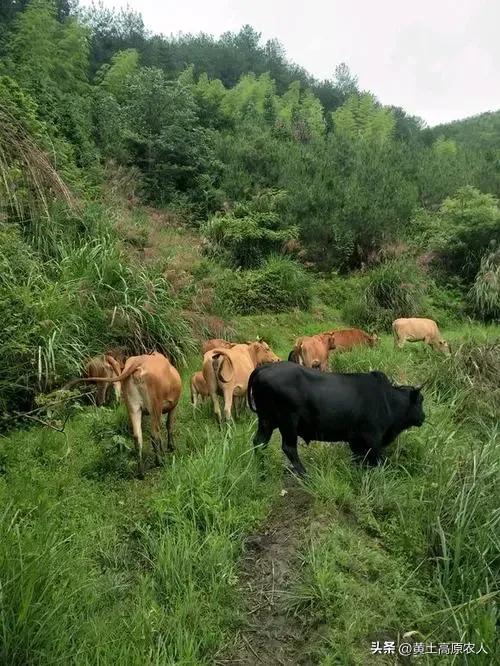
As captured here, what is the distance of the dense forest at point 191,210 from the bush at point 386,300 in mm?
36

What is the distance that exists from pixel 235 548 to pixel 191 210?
15057 millimetres

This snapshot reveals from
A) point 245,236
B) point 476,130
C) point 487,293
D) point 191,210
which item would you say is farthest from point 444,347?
point 476,130

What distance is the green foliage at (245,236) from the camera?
1534cm

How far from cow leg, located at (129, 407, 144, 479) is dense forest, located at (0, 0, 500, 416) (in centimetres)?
139

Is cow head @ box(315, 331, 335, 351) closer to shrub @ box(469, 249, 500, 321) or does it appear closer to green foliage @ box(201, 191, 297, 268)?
green foliage @ box(201, 191, 297, 268)

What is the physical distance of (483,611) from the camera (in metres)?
3.98

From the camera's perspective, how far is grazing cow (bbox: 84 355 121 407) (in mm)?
7209

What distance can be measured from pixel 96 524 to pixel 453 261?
14.3 m

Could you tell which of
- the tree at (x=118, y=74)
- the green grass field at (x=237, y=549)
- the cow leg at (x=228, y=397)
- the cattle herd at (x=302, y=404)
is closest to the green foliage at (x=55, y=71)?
the tree at (x=118, y=74)

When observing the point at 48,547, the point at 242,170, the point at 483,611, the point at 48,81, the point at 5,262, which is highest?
the point at 48,81

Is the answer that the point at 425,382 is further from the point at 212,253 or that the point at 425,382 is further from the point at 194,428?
the point at 212,253

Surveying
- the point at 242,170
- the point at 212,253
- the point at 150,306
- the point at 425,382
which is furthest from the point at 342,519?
the point at 242,170

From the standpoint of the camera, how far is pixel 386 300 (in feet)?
46.5

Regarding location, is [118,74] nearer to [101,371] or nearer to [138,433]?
[101,371]
